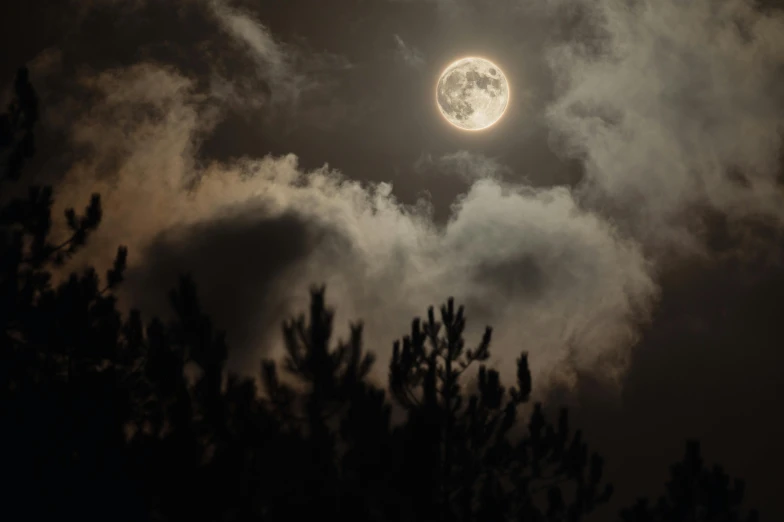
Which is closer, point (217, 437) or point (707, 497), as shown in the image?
point (217, 437)

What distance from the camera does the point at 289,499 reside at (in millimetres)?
7105

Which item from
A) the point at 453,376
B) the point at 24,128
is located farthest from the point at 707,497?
the point at 24,128

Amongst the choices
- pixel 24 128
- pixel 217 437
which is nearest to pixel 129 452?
pixel 217 437

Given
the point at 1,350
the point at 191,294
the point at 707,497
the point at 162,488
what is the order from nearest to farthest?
the point at 191,294, the point at 162,488, the point at 1,350, the point at 707,497

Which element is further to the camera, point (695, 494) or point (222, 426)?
point (695, 494)

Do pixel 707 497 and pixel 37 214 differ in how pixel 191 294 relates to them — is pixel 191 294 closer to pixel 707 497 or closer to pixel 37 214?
pixel 37 214

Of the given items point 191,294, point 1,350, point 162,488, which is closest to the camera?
point 191,294

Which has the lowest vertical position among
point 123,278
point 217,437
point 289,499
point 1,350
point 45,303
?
point 289,499

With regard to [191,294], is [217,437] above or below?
below

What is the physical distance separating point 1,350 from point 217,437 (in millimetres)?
6603

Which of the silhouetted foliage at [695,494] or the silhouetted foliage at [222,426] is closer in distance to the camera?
the silhouetted foliage at [222,426]

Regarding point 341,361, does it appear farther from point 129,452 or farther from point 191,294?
point 129,452

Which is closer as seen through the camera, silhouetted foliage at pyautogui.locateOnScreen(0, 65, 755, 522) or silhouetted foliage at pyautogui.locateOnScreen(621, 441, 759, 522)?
silhouetted foliage at pyautogui.locateOnScreen(0, 65, 755, 522)

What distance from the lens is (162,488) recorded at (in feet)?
23.7
